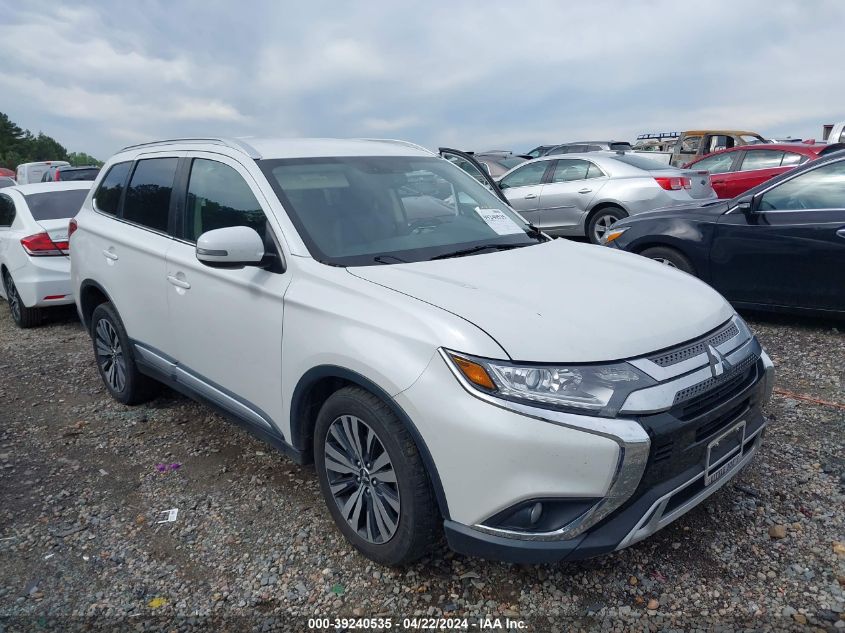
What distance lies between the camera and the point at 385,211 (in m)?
3.37

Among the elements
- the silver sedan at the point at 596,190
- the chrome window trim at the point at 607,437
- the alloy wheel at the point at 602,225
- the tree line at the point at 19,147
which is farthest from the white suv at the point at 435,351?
the tree line at the point at 19,147

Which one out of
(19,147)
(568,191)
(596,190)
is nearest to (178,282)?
(596,190)

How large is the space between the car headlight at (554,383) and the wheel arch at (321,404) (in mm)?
311

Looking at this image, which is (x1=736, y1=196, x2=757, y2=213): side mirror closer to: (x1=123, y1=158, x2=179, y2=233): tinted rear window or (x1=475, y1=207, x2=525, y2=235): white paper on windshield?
(x1=475, y1=207, x2=525, y2=235): white paper on windshield

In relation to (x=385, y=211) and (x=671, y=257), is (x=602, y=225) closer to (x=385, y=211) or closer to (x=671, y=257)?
(x=671, y=257)

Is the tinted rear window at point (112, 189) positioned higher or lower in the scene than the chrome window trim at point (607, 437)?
higher

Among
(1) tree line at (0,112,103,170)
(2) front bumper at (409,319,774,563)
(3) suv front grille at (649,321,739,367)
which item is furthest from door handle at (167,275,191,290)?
(1) tree line at (0,112,103,170)

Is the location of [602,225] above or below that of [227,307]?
above

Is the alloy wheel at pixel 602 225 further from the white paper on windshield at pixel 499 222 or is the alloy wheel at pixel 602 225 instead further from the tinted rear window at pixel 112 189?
the tinted rear window at pixel 112 189

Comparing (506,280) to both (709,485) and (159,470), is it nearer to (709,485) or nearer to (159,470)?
(709,485)

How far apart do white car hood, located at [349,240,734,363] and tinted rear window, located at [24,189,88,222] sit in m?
5.60

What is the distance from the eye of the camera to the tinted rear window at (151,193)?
3.99 metres

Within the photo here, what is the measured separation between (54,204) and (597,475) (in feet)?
23.0

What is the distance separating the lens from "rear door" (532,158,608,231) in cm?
968
